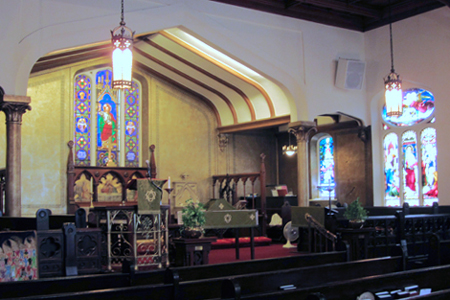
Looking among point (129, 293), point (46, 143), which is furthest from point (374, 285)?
point (46, 143)

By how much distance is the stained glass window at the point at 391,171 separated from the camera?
13.2 metres

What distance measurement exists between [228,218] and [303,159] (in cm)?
400

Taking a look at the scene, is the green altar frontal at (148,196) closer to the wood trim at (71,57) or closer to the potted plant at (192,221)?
the potted plant at (192,221)

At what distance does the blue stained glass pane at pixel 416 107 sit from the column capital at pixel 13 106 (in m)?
9.11

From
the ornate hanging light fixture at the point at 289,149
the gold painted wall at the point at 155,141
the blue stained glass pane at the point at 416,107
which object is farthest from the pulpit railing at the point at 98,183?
the blue stained glass pane at the point at 416,107

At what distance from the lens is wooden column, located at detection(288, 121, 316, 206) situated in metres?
12.2

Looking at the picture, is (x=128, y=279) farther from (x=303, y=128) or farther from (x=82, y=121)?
(x=82, y=121)

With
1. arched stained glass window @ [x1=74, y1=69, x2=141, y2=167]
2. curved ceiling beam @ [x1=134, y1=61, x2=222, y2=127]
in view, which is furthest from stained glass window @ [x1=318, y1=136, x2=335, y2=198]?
arched stained glass window @ [x1=74, y1=69, x2=141, y2=167]

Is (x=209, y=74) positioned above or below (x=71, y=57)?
below

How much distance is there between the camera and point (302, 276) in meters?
4.48

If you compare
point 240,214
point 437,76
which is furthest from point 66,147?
point 437,76

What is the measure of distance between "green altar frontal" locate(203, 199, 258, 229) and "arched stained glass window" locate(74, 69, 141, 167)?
530 centimetres

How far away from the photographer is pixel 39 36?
916 cm

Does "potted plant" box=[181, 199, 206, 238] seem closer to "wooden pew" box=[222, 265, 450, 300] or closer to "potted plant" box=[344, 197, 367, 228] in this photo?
"potted plant" box=[344, 197, 367, 228]
